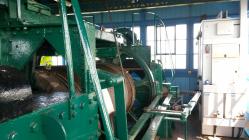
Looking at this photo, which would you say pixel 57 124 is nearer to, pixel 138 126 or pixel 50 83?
pixel 50 83

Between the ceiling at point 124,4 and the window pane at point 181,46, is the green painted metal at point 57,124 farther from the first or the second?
the window pane at point 181,46

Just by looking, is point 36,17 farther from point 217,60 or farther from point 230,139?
point 230,139

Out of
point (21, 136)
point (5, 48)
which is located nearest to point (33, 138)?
point (21, 136)

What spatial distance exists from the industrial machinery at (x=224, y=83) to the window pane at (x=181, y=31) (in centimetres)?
269

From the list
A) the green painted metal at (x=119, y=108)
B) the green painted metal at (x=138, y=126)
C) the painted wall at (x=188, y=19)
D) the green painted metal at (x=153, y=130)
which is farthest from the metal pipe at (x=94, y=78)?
the painted wall at (x=188, y=19)

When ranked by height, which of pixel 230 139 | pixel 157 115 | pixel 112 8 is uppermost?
pixel 112 8

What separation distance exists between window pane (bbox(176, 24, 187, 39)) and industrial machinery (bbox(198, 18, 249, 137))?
2.69 m

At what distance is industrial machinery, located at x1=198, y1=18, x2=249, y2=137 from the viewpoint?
409 cm

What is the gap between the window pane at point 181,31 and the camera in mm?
7034

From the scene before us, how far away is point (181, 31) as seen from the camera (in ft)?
23.2

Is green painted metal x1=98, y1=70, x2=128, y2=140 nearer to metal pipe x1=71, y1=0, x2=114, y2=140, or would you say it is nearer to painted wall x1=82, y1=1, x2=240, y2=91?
metal pipe x1=71, y1=0, x2=114, y2=140

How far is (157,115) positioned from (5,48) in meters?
1.78

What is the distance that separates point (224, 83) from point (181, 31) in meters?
3.19

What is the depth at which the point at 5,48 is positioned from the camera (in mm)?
1372
